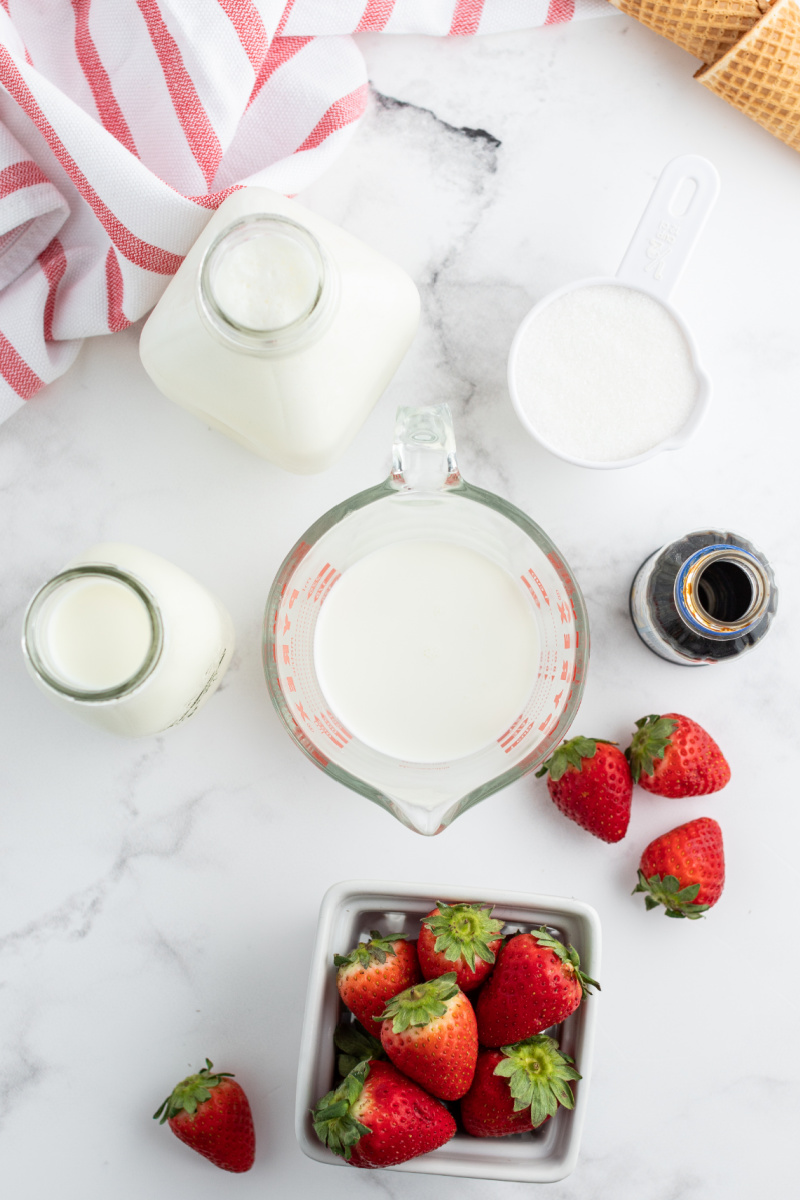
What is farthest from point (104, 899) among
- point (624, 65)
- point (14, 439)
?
point (624, 65)

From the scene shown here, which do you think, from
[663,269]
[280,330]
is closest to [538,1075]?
[280,330]

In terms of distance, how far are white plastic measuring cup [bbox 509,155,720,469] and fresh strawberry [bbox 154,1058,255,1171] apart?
698mm

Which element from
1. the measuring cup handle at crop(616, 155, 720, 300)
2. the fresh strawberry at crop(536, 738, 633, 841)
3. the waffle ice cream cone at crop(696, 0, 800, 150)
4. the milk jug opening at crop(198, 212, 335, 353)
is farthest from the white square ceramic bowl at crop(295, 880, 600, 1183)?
the waffle ice cream cone at crop(696, 0, 800, 150)

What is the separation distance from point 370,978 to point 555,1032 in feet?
0.58

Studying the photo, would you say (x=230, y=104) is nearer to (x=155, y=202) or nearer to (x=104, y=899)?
(x=155, y=202)

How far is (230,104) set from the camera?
838 mm

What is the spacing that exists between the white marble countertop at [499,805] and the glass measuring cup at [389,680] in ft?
0.31

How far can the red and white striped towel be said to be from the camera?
2.69ft

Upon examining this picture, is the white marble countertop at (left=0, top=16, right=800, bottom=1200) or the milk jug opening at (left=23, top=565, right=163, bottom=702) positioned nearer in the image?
the milk jug opening at (left=23, top=565, right=163, bottom=702)

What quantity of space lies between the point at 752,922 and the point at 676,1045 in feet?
0.49

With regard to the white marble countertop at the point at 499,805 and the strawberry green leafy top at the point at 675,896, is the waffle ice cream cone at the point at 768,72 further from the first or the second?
the strawberry green leafy top at the point at 675,896

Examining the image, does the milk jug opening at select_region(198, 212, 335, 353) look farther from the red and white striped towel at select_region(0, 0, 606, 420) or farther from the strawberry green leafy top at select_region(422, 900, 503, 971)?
the strawberry green leafy top at select_region(422, 900, 503, 971)

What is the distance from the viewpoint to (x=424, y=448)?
2.42 ft

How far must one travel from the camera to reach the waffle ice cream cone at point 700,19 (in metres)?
0.84
